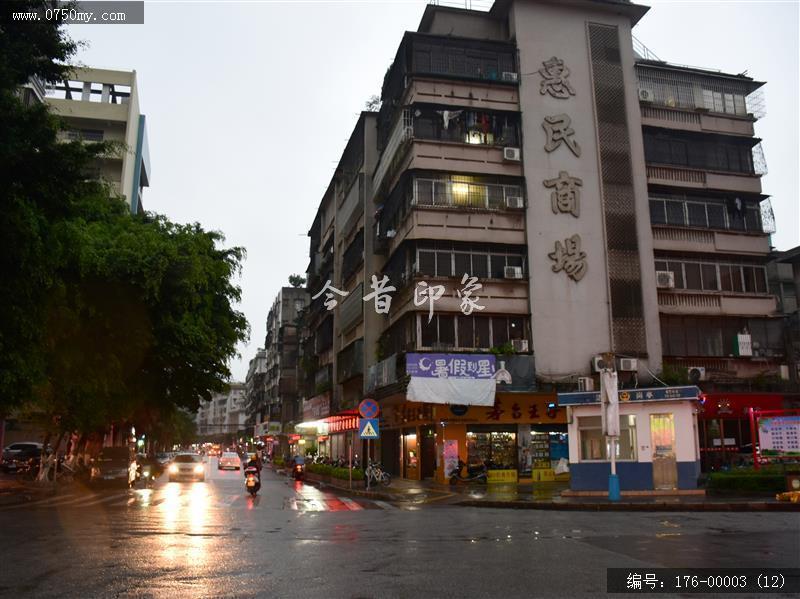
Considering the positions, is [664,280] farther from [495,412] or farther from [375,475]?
[375,475]

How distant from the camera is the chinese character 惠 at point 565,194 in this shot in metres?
33.6

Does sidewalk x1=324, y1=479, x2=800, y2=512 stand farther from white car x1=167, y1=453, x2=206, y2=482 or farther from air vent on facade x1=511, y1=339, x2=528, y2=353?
white car x1=167, y1=453, x2=206, y2=482

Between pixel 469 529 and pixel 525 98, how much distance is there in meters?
25.1

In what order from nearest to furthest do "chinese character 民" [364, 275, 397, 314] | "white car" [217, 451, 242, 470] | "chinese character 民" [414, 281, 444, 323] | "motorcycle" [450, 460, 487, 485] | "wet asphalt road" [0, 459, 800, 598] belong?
"wet asphalt road" [0, 459, 800, 598] → "motorcycle" [450, 460, 487, 485] → "chinese character 民" [414, 281, 444, 323] → "chinese character 民" [364, 275, 397, 314] → "white car" [217, 451, 242, 470]

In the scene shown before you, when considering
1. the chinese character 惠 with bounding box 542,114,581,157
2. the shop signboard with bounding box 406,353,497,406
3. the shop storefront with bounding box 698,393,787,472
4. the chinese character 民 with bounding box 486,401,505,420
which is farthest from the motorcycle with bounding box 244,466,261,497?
the shop storefront with bounding box 698,393,787,472

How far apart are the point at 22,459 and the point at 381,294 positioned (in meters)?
24.7

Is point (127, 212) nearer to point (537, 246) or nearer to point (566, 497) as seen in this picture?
point (537, 246)

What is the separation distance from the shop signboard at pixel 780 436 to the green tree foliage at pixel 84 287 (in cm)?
1899

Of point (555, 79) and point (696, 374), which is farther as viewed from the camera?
point (555, 79)

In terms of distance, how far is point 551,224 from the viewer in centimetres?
3353

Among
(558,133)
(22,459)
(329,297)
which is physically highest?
(558,133)

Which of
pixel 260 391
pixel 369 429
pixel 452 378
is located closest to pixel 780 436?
pixel 452 378

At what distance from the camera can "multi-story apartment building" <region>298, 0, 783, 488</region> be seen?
32.5 metres

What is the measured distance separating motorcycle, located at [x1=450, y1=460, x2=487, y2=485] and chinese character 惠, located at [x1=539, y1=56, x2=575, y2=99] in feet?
60.1
